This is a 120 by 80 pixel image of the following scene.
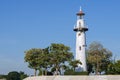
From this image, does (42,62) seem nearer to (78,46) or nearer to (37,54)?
(37,54)

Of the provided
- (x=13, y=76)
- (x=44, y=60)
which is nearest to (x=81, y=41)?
(x=44, y=60)

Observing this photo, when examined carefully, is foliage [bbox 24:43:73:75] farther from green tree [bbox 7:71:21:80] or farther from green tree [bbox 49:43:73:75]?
green tree [bbox 7:71:21:80]

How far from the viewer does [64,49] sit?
6234 centimetres

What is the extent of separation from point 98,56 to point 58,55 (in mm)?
13581

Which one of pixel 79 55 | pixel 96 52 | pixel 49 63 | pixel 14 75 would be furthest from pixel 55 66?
pixel 14 75

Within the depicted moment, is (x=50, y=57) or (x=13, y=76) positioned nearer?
(x=50, y=57)

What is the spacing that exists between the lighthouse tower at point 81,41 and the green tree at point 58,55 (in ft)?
19.4

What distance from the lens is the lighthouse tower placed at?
68.2 metres

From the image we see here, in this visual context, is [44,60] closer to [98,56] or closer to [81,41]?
[81,41]

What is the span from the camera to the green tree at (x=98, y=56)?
72062 millimetres

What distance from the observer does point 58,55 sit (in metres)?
Result: 61.6

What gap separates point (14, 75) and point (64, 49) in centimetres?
5187

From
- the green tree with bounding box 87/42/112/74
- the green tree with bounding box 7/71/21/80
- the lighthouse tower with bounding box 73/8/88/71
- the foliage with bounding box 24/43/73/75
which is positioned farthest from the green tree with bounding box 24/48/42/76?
the green tree with bounding box 7/71/21/80

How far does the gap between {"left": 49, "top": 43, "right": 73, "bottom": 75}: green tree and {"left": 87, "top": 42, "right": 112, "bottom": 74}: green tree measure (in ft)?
35.2
